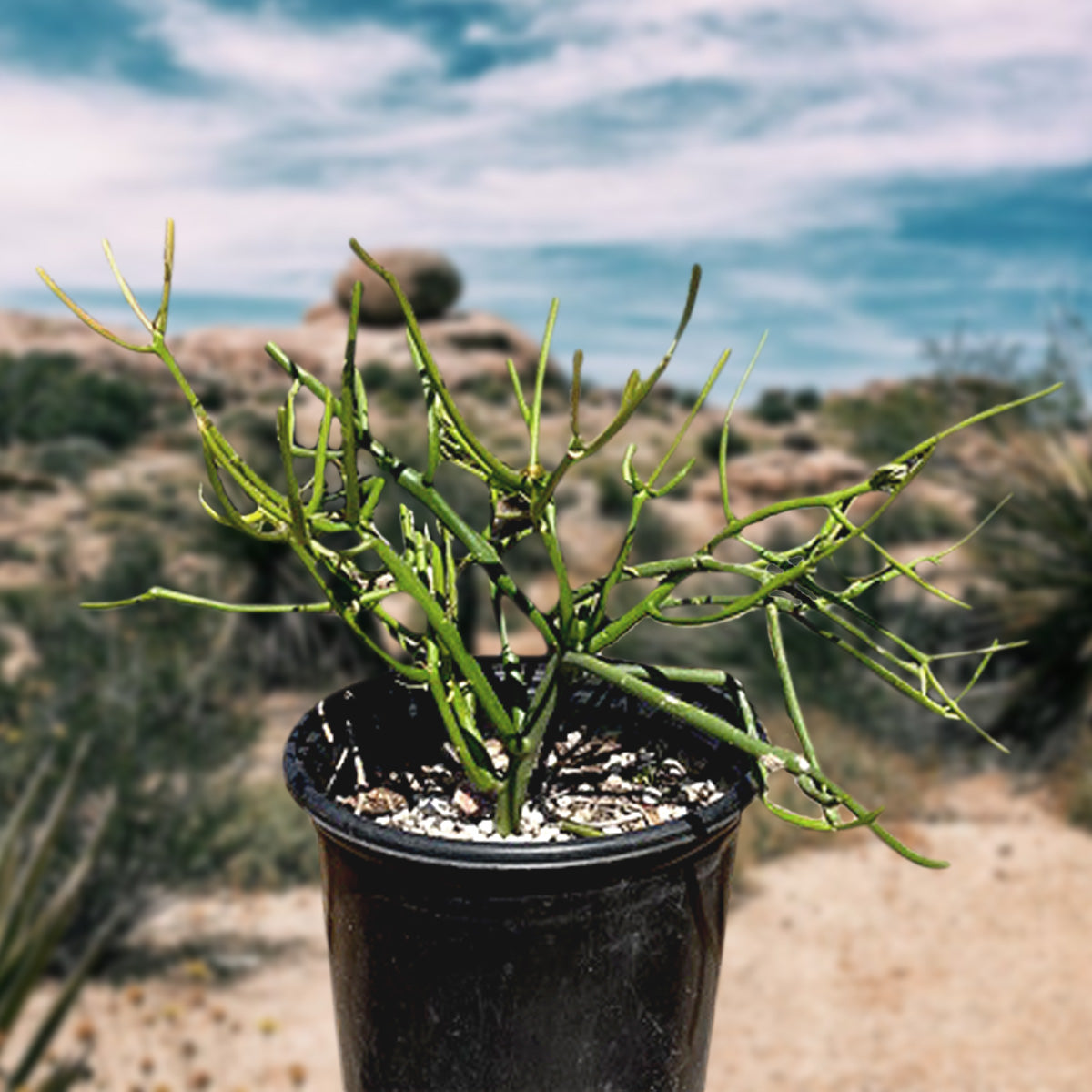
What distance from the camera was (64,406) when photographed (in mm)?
16062

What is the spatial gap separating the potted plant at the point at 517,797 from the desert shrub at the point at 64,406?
52.9 ft

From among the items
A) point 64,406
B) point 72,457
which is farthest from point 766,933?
point 64,406

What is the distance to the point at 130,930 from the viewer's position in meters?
4.02

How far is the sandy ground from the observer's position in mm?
3459

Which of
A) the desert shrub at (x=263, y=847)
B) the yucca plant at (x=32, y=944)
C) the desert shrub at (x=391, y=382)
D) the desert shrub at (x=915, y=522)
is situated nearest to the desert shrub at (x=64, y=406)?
the desert shrub at (x=391, y=382)

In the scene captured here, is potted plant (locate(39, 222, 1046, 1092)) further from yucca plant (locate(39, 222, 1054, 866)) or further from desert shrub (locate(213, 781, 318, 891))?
desert shrub (locate(213, 781, 318, 891))

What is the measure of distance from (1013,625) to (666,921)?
4.44 meters

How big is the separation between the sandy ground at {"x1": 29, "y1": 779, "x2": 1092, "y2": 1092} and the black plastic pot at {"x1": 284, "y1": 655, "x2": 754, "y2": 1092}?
260 centimetres

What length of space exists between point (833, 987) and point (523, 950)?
139 inches

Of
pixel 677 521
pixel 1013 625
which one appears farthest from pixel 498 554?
pixel 677 521

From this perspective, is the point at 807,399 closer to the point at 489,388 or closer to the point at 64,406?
the point at 489,388

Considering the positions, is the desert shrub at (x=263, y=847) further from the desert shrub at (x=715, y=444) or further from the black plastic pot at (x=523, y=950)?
the desert shrub at (x=715, y=444)

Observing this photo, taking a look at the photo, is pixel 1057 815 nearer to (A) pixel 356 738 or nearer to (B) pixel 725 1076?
(B) pixel 725 1076

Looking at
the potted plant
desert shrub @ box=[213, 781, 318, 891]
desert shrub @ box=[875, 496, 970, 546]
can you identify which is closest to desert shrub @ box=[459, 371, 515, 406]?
desert shrub @ box=[875, 496, 970, 546]
